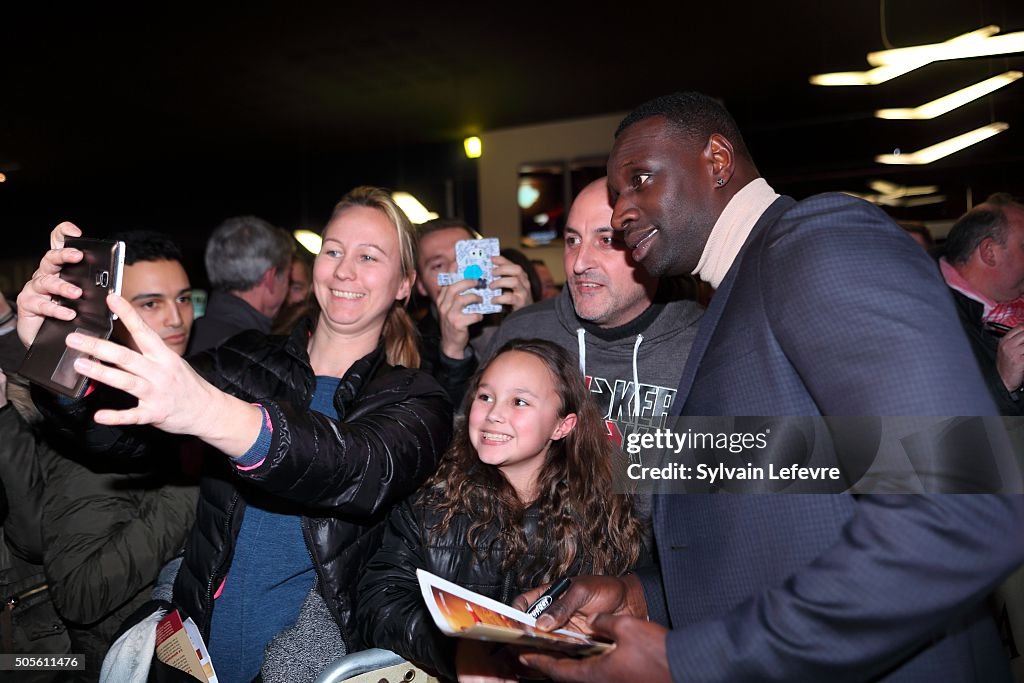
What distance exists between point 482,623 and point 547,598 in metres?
0.44

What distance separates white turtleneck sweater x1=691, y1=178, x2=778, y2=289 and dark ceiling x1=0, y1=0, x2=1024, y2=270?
458cm

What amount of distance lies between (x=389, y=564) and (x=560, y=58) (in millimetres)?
5815

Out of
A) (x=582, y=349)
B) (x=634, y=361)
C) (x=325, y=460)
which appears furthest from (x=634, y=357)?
(x=325, y=460)

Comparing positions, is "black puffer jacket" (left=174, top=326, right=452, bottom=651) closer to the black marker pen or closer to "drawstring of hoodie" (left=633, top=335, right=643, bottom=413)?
the black marker pen

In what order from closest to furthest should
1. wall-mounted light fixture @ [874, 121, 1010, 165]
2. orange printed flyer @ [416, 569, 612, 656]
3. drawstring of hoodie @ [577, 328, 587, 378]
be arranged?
orange printed flyer @ [416, 569, 612, 656]
drawstring of hoodie @ [577, 328, 587, 378]
wall-mounted light fixture @ [874, 121, 1010, 165]

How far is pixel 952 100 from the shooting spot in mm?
6223

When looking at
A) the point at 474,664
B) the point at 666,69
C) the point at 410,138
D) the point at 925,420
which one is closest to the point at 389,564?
the point at 474,664

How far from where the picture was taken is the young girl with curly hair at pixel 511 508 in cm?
178

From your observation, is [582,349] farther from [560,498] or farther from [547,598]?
[547,598]

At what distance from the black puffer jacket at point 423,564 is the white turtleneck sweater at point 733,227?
0.90m

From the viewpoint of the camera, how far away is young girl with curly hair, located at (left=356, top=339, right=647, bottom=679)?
178 cm

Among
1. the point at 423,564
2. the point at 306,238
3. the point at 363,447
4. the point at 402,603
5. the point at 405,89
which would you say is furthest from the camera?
the point at 306,238

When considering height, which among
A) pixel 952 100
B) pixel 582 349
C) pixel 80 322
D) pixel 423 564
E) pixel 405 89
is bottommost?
pixel 423 564

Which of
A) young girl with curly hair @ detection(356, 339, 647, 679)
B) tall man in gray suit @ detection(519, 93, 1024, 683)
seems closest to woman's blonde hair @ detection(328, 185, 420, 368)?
young girl with curly hair @ detection(356, 339, 647, 679)
